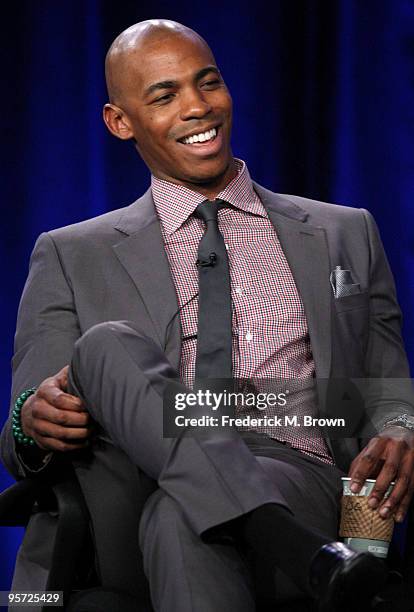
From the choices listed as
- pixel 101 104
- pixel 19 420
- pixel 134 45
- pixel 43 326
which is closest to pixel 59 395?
pixel 19 420

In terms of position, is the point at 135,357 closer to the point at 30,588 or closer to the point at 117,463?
the point at 117,463

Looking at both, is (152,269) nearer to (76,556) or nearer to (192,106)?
(192,106)

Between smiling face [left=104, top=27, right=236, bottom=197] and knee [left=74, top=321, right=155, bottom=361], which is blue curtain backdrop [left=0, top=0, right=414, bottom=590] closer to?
smiling face [left=104, top=27, right=236, bottom=197]

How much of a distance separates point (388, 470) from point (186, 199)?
26.5 inches

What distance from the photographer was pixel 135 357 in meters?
1.53

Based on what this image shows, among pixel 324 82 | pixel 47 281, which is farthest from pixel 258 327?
pixel 324 82

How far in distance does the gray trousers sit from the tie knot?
446 millimetres

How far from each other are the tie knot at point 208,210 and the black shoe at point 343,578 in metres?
0.82

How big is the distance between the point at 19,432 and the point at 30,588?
24 cm

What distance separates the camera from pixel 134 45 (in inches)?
82.4

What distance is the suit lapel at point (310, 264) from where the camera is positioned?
6.17 ft

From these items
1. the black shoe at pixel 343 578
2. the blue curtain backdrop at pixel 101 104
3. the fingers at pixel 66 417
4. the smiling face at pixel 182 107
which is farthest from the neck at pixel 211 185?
the black shoe at pixel 343 578

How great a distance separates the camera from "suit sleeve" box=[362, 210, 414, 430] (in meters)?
1.89

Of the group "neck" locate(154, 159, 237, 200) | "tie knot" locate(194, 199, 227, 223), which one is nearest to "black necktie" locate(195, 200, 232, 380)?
"tie knot" locate(194, 199, 227, 223)
